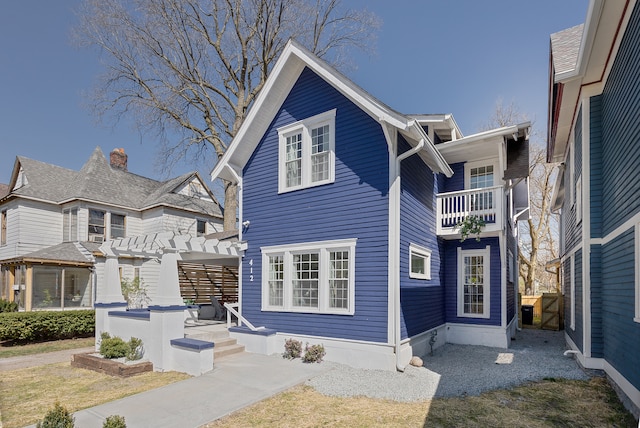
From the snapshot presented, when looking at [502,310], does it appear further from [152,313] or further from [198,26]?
[198,26]

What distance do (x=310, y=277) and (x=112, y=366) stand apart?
4729 mm

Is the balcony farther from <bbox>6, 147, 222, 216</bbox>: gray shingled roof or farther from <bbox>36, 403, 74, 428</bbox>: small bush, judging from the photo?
<bbox>6, 147, 222, 216</bbox>: gray shingled roof

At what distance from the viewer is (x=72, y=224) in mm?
18031

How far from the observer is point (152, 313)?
8.10 meters

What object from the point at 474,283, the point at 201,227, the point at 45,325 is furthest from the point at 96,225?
the point at 474,283

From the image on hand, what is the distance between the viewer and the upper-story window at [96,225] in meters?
18.0

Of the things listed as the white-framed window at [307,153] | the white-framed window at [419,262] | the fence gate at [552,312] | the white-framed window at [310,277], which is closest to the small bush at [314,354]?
the white-framed window at [310,277]

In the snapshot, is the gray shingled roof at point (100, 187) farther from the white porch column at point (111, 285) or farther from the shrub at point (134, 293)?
the white porch column at point (111, 285)

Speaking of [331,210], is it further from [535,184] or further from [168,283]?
[535,184]

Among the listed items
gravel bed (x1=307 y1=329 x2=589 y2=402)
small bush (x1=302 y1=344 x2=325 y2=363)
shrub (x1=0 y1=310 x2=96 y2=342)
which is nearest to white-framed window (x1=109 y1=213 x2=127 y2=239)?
shrub (x1=0 y1=310 x2=96 y2=342)

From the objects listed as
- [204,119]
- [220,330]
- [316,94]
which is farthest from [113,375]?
[204,119]

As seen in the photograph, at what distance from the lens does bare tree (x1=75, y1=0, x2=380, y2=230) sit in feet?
53.7

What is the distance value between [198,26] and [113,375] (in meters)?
15.7

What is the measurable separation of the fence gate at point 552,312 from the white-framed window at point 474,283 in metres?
6.59
